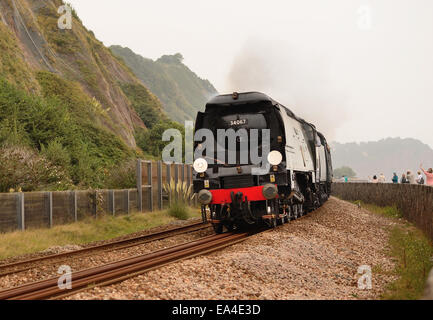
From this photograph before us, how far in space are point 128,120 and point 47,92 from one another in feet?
48.0

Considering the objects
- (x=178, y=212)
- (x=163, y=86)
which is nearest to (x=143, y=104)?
(x=178, y=212)

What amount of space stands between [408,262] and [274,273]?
409 cm

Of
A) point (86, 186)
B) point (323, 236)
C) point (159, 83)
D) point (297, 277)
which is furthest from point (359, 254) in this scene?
point (159, 83)

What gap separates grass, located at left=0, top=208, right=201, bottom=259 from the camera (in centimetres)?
1288

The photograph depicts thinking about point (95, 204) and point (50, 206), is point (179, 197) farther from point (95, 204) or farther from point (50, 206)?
point (50, 206)

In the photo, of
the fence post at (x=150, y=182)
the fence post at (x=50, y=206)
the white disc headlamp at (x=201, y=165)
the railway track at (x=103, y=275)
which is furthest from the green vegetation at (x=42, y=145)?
the railway track at (x=103, y=275)

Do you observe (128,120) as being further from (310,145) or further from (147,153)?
(310,145)

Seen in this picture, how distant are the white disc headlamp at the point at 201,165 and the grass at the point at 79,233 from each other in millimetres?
4561

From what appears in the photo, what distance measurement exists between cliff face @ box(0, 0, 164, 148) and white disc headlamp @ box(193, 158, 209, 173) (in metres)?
19.5

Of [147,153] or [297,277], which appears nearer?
[297,277]

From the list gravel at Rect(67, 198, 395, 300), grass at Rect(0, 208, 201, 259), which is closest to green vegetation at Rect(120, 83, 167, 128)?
grass at Rect(0, 208, 201, 259)

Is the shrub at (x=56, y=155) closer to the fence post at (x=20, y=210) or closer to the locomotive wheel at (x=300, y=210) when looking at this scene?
the fence post at (x=20, y=210)

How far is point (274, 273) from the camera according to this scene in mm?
8336
